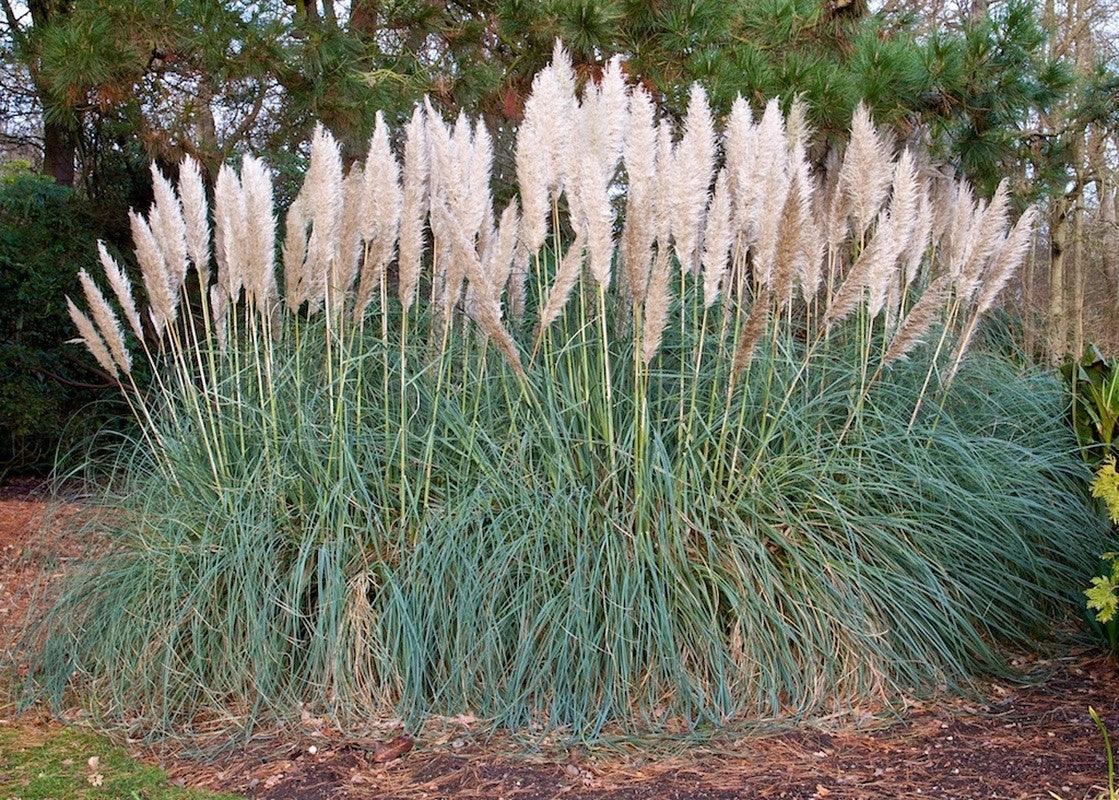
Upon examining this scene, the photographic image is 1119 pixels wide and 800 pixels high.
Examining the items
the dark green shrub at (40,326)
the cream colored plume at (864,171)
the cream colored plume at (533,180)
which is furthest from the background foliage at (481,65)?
the cream colored plume at (533,180)

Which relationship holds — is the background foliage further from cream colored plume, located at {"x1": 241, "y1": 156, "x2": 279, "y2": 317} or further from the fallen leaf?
the fallen leaf

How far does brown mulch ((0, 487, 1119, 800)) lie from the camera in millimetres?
2975

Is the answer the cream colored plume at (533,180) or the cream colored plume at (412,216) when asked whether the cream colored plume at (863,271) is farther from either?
the cream colored plume at (412,216)

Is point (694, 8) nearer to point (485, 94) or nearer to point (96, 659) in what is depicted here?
point (485, 94)

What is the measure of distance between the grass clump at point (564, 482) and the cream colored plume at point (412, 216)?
0.05ft

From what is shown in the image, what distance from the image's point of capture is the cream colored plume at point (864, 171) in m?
4.04

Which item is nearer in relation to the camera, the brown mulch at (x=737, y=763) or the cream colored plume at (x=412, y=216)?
the brown mulch at (x=737, y=763)

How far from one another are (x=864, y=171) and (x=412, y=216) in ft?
5.73

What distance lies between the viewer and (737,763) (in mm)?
3148

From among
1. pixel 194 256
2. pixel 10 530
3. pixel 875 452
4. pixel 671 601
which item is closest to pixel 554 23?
pixel 194 256

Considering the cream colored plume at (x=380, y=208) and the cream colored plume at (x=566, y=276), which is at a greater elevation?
the cream colored plume at (x=380, y=208)

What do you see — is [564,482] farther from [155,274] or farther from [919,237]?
[919,237]

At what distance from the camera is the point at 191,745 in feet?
11.2

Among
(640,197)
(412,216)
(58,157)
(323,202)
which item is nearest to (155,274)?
(323,202)
